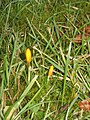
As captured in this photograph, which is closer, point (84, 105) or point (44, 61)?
point (84, 105)

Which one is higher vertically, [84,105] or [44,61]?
[44,61]

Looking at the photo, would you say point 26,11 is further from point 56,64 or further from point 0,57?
point 56,64

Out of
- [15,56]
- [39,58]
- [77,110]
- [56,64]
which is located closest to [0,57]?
[15,56]

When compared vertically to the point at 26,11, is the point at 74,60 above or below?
below

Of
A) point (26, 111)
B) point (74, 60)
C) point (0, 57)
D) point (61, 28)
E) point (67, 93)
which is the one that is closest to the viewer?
point (26, 111)

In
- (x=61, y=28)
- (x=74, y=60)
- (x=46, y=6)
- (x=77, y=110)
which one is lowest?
(x=77, y=110)

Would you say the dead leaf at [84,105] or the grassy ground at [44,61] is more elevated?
the grassy ground at [44,61]

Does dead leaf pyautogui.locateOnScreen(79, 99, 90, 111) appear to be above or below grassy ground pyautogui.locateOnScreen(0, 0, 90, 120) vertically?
below

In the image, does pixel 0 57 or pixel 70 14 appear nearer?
pixel 0 57
